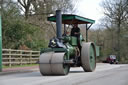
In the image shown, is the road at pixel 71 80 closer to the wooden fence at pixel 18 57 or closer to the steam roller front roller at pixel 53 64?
the steam roller front roller at pixel 53 64

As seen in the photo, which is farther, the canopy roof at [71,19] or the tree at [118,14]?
the tree at [118,14]

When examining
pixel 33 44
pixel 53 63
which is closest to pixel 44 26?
pixel 33 44

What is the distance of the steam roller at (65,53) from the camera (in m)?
13.4

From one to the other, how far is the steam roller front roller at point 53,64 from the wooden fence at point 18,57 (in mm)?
8737

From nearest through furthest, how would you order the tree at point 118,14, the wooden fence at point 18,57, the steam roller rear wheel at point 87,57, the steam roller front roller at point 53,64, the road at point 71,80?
the road at point 71,80 → the steam roller front roller at point 53,64 → the steam roller rear wheel at point 87,57 → the wooden fence at point 18,57 → the tree at point 118,14

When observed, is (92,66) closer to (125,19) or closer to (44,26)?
(44,26)

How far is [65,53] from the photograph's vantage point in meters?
13.9

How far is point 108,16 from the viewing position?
46.3 meters

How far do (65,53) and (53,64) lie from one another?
0.93 metres

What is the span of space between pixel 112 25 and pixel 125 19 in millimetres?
2857

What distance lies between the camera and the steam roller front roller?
1321cm

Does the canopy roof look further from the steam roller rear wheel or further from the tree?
the tree

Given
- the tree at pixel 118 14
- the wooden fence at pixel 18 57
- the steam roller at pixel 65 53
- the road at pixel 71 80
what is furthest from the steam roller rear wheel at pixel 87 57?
the tree at pixel 118 14

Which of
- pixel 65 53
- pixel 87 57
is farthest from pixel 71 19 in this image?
pixel 65 53
